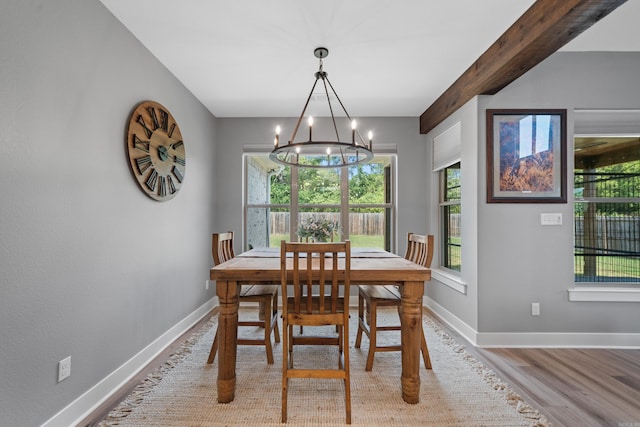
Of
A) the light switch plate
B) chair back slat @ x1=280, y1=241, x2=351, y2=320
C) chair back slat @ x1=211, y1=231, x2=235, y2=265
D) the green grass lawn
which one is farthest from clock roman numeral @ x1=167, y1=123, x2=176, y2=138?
the light switch plate

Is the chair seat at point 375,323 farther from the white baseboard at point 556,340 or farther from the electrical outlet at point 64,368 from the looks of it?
the electrical outlet at point 64,368

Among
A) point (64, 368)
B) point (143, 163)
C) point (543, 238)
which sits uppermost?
point (143, 163)

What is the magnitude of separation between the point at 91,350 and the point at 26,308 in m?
0.54

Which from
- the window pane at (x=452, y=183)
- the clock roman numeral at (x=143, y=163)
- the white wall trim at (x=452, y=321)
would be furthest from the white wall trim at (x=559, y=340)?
the clock roman numeral at (x=143, y=163)

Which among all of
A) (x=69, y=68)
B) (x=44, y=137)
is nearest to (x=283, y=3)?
(x=69, y=68)

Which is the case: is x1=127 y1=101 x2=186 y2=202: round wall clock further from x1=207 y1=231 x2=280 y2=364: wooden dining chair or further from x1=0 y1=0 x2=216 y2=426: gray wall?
x1=207 y1=231 x2=280 y2=364: wooden dining chair

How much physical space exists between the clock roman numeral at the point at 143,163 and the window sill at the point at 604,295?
3.79 metres

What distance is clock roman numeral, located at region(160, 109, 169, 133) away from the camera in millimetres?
2527

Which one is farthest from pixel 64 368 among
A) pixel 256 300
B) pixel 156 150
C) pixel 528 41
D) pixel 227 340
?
pixel 528 41

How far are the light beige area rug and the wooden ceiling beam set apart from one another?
2320 millimetres

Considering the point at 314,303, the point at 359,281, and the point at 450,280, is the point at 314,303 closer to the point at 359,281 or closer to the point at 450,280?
the point at 359,281

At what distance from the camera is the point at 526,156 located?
2674 mm

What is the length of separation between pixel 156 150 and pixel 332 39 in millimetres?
1696

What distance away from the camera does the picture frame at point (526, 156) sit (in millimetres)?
2643
